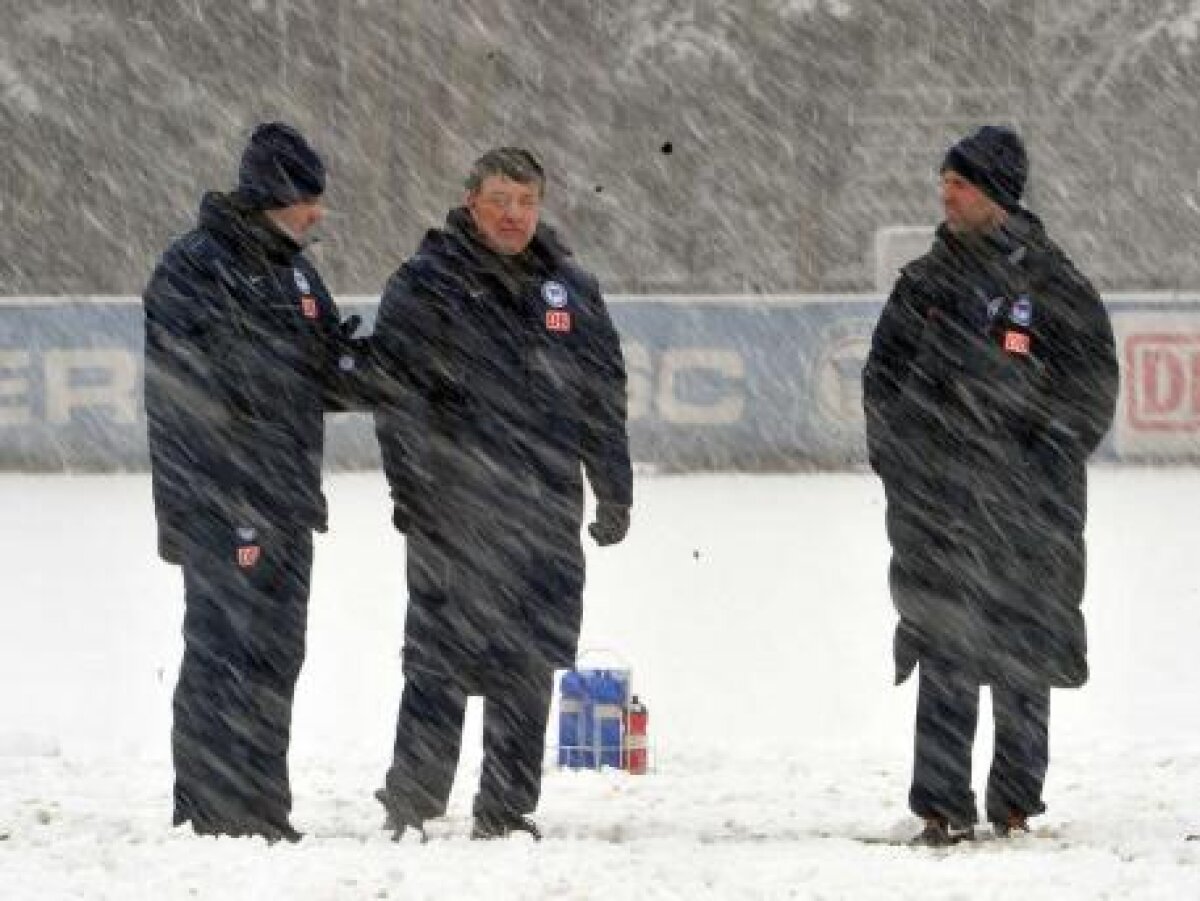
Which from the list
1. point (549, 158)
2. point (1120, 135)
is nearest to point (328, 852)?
point (549, 158)

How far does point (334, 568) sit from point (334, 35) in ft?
71.3

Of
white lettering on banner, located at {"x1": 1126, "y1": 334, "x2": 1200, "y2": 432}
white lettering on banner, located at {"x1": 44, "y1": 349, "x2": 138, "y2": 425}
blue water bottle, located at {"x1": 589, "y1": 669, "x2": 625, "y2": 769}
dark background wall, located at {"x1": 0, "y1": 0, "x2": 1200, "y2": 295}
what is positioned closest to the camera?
blue water bottle, located at {"x1": 589, "y1": 669, "x2": 625, "y2": 769}

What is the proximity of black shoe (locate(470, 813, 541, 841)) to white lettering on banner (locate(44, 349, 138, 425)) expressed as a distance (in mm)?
13979

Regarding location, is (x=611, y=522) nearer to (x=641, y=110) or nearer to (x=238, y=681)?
(x=238, y=681)

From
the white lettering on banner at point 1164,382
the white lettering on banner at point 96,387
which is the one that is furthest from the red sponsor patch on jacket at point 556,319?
the white lettering on banner at point 96,387

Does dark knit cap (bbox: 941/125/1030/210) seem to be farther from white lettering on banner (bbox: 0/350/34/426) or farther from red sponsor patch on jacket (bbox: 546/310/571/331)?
white lettering on banner (bbox: 0/350/34/426)

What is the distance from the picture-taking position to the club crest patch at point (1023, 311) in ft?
22.2

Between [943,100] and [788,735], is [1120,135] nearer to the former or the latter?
[943,100]

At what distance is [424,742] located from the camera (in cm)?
681

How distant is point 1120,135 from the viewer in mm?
37062

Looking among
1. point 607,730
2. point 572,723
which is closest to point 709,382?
point 572,723

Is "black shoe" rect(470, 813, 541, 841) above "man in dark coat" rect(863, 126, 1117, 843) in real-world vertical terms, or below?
below

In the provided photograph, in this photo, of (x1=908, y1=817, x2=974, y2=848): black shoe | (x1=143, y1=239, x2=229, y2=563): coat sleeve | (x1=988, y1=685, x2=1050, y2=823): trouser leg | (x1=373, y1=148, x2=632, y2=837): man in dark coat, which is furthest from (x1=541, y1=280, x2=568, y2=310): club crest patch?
(x1=908, y1=817, x2=974, y2=848): black shoe

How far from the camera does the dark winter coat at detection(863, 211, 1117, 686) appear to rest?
680cm
